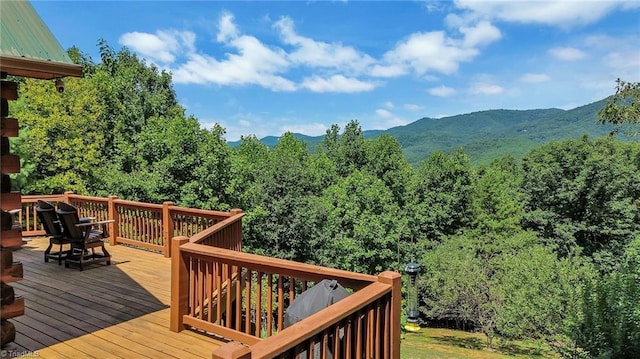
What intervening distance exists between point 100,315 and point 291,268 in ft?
8.87

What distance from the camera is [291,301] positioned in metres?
3.25

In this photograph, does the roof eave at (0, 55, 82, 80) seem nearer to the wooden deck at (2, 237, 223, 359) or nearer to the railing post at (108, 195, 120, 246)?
the wooden deck at (2, 237, 223, 359)

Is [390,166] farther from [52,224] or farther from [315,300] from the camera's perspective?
[315,300]

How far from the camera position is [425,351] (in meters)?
18.3

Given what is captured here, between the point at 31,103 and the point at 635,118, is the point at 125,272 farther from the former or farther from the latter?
the point at 31,103

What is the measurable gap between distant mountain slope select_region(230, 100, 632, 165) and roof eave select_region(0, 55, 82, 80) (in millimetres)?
11492

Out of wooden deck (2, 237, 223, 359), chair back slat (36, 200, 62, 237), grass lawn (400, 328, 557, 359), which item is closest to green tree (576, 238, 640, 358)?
wooden deck (2, 237, 223, 359)

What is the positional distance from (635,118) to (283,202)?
14.6 metres

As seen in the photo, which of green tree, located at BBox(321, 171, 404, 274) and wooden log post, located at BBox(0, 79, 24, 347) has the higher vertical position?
wooden log post, located at BBox(0, 79, 24, 347)

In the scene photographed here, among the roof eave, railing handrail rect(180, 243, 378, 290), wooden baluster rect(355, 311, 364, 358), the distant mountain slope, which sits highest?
the distant mountain slope

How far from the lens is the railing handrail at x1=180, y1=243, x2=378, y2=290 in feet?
10.2

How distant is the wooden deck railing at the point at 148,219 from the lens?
698cm

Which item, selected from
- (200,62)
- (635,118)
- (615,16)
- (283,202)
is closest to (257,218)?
(283,202)

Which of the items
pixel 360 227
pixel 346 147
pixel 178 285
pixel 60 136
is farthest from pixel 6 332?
pixel 346 147
